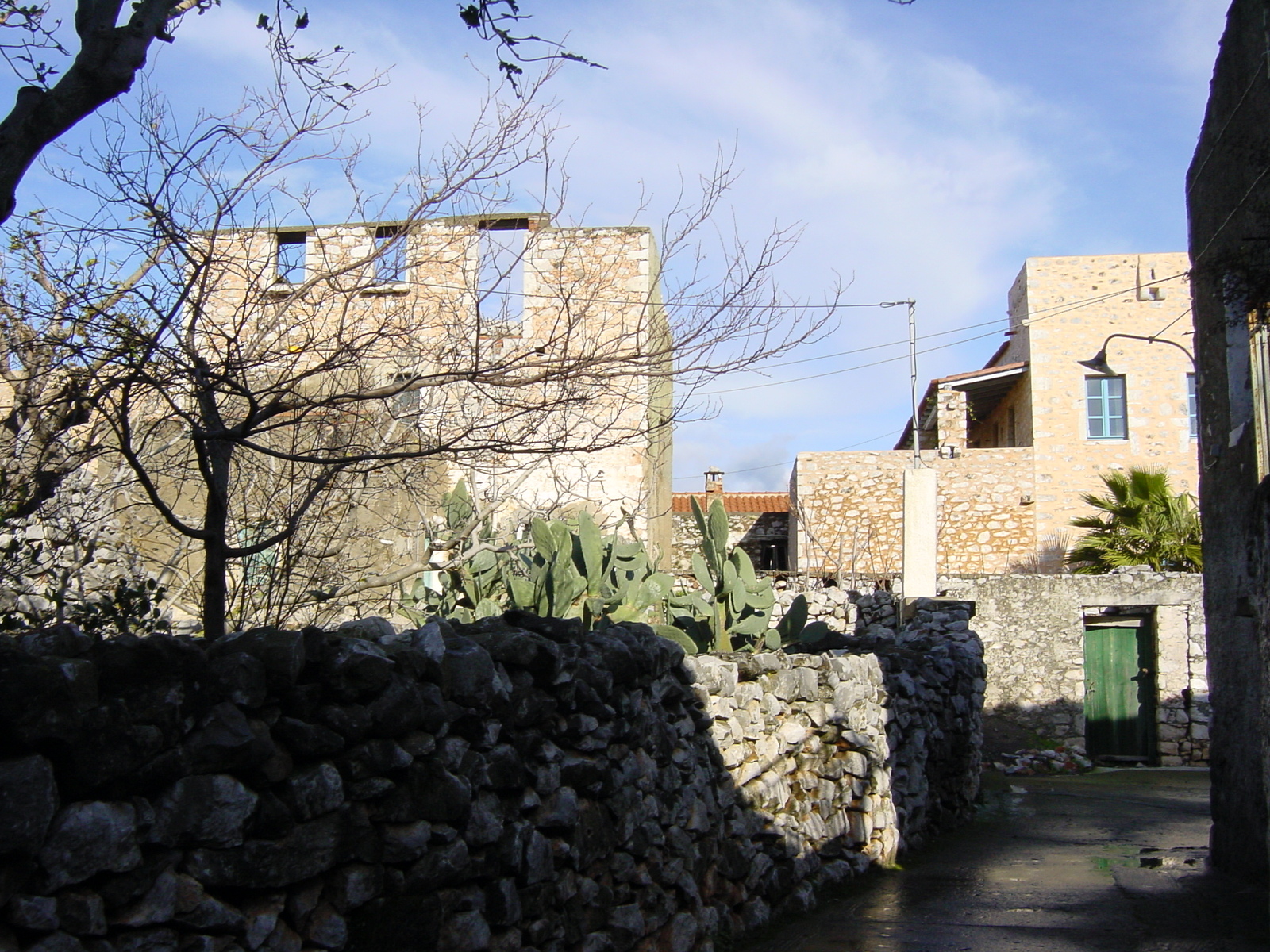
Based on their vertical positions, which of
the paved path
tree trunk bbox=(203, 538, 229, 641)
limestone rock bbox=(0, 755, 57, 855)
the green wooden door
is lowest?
the paved path

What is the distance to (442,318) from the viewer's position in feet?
18.8

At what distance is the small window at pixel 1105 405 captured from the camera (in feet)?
69.3

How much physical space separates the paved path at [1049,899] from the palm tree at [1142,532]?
7098 mm

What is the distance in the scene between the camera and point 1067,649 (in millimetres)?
15023

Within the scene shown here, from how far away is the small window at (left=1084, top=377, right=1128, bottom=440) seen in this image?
69.3 feet

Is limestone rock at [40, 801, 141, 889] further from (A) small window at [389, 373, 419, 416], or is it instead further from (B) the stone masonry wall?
(B) the stone masonry wall

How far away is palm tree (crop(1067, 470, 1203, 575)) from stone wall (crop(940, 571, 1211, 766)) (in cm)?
107

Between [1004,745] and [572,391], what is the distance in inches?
456

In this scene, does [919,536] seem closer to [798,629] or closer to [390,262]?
[798,629]

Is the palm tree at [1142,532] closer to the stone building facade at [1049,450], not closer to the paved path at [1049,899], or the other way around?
the stone building facade at [1049,450]

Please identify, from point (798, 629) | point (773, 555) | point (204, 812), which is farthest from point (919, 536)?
point (204, 812)

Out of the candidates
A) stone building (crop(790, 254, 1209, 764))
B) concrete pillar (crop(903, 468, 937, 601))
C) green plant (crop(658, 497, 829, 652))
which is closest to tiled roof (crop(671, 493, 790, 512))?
stone building (crop(790, 254, 1209, 764))

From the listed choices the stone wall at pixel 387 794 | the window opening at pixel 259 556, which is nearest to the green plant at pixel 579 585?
the stone wall at pixel 387 794

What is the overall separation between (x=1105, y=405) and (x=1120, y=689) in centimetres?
762
